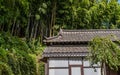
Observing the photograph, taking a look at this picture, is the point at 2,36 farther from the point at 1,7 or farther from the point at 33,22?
the point at 33,22

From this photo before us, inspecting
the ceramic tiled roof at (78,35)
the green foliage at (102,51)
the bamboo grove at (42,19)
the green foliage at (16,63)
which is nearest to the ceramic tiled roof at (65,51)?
the ceramic tiled roof at (78,35)

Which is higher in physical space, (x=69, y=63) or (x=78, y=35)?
(x=78, y=35)

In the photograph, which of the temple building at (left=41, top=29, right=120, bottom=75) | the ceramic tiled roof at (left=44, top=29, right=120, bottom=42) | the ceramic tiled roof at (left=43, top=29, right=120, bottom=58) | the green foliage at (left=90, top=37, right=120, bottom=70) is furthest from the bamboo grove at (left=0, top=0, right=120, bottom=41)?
the green foliage at (left=90, top=37, right=120, bottom=70)

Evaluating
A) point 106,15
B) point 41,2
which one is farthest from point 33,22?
point 106,15

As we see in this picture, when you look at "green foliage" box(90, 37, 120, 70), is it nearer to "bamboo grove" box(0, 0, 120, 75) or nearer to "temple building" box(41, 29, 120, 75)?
"temple building" box(41, 29, 120, 75)

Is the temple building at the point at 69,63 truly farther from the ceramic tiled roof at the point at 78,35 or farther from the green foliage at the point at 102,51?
the green foliage at the point at 102,51

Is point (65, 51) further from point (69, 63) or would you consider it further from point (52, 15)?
point (52, 15)

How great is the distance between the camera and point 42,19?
36312 mm

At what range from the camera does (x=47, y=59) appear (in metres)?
22.2

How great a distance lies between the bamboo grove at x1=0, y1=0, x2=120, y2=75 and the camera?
3172cm

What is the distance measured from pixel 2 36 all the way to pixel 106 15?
14.8 meters

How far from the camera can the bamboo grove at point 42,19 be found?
3172cm

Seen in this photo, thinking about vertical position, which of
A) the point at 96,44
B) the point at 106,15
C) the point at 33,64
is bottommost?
the point at 33,64

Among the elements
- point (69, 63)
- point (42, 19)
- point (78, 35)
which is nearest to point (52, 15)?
point (42, 19)
